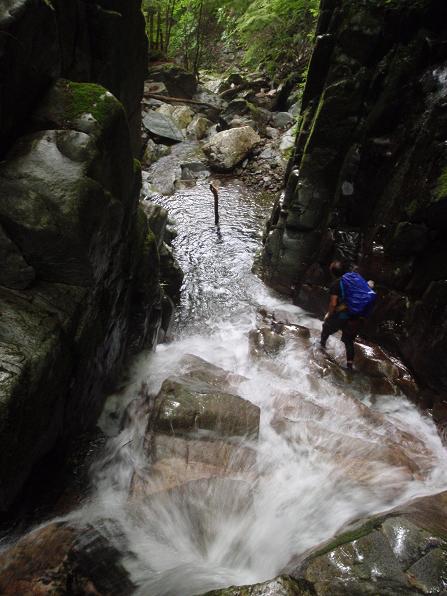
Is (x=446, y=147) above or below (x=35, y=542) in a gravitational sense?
above

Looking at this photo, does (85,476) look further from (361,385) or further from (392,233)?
(392,233)

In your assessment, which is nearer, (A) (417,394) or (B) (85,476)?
(B) (85,476)

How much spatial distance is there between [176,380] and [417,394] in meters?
4.80

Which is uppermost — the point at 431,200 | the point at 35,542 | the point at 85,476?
the point at 431,200

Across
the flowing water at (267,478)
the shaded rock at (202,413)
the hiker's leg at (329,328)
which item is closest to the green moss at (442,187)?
the hiker's leg at (329,328)

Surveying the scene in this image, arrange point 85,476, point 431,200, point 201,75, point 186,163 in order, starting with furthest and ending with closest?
point 201,75
point 186,163
point 431,200
point 85,476

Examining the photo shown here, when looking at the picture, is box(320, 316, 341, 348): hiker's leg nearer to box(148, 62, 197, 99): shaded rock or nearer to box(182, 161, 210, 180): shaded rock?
box(182, 161, 210, 180): shaded rock

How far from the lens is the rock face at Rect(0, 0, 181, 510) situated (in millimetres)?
3561

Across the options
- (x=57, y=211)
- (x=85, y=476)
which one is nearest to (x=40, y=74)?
(x=57, y=211)

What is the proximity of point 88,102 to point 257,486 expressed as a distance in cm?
576

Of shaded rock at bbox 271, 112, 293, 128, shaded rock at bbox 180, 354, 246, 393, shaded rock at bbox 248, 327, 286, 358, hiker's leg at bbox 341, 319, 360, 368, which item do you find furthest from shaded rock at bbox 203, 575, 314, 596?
shaded rock at bbox 271, 112, 293, 128

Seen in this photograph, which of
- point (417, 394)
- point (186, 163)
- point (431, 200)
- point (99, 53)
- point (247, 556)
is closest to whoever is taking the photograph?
point (247, 556)

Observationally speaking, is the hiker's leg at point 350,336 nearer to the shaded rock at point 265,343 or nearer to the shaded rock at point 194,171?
the shaded rock at point 265,343

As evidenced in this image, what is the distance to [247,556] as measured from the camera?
3.95 m
